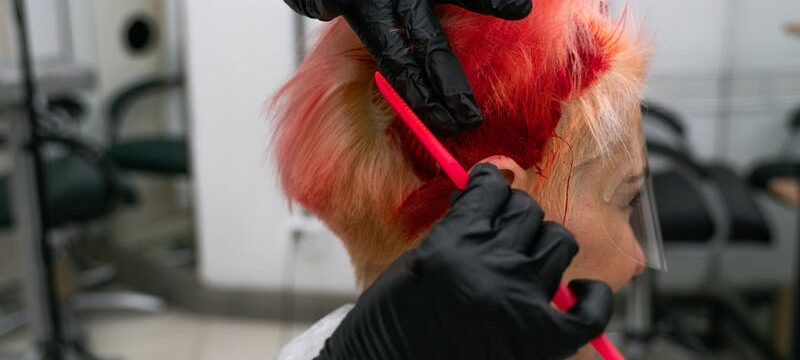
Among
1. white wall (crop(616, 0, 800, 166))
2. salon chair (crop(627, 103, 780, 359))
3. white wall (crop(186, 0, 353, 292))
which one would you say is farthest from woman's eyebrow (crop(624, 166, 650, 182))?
white wall (crop(616, 0, 800, 166))

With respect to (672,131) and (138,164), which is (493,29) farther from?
(138,164)

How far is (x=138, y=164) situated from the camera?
3.04 metres

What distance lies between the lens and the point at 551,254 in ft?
2.22

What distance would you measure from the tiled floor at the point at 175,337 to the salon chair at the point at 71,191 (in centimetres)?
7

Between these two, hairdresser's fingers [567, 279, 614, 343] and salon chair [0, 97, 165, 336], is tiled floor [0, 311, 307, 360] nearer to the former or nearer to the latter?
salon chair [0, 97, 165, 336]

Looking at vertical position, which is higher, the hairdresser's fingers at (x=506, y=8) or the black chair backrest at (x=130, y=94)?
the hairdresser's fingers at (x=506, y=8)

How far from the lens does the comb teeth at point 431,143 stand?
729mm

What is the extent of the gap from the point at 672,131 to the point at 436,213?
2.08 m

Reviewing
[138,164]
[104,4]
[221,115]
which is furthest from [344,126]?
[104,4]

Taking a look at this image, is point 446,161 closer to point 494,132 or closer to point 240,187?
point 494,132

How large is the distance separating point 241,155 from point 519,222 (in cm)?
212

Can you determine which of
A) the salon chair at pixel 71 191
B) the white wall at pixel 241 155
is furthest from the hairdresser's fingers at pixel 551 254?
the salon chair at pixel 71 191

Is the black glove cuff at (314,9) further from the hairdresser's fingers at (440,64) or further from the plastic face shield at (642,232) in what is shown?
the plastic face shield at (642,232)

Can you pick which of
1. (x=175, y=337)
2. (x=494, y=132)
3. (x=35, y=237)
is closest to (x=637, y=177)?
(x=494, y=132)
